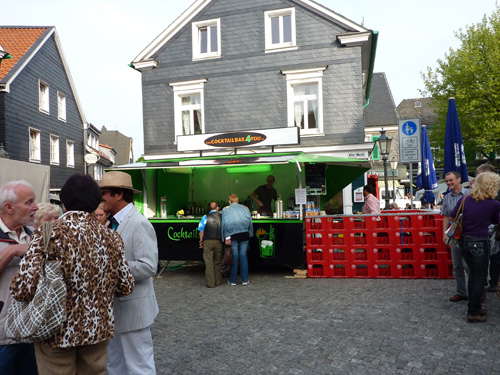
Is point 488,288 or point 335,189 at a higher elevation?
point 335,189

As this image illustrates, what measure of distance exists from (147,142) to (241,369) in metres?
14.9

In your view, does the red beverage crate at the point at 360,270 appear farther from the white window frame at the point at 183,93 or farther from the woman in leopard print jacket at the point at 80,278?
the white window frame at the point at 183,93

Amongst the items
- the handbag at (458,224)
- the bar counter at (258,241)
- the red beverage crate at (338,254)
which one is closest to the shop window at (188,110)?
the bar counter at (258,241)

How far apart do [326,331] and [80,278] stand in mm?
3675

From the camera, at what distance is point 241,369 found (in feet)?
13.5

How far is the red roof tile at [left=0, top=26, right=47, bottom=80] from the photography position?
20.9 metres

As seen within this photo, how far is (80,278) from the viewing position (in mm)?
2281

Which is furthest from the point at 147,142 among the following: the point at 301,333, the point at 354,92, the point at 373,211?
the point at 301,333

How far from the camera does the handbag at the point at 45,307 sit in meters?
2.15

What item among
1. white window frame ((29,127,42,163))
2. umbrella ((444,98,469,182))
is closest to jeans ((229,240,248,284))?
umbrella ((444,98,469,182))

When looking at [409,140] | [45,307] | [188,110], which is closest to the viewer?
[45,307]

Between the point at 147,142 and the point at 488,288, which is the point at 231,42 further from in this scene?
the point at 488,288

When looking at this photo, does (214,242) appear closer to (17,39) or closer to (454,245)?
(454,245)

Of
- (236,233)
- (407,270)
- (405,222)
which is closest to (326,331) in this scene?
(236,233)
